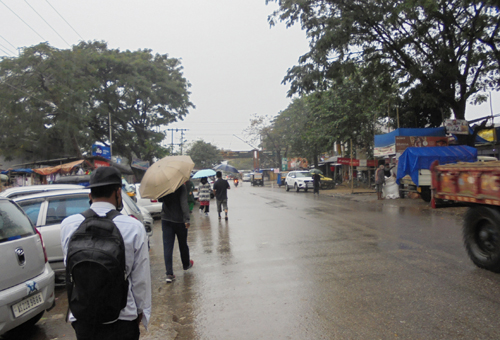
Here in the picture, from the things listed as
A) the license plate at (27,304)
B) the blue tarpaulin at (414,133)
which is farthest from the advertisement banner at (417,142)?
the license plate at (27,304)

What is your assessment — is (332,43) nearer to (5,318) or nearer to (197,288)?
(197,288)

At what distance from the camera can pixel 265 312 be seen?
15.2 feet

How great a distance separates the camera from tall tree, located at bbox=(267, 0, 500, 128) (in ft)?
49.3

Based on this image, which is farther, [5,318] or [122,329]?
[5,318]

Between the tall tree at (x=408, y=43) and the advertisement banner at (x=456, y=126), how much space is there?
0.64 metres

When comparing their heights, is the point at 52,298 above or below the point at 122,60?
below

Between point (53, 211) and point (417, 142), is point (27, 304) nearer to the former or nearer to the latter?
point (53, 211)

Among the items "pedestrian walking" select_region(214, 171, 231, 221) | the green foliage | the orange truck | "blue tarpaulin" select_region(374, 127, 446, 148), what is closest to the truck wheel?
"blue tarpaulin" select_region(374, 127, 446, 148)

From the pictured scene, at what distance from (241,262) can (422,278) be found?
314cm

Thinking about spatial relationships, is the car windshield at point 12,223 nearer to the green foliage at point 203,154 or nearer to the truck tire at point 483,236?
the truck tire at point 483,236

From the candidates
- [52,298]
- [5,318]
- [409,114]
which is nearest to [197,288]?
[52,298]

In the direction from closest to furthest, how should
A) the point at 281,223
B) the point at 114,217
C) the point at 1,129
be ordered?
the point at 114,217
the point at 281,223
the point at 1,129

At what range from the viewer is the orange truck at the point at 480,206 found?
583 centimetres

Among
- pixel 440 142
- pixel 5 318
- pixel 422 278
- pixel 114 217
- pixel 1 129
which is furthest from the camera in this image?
pixel 1 129
